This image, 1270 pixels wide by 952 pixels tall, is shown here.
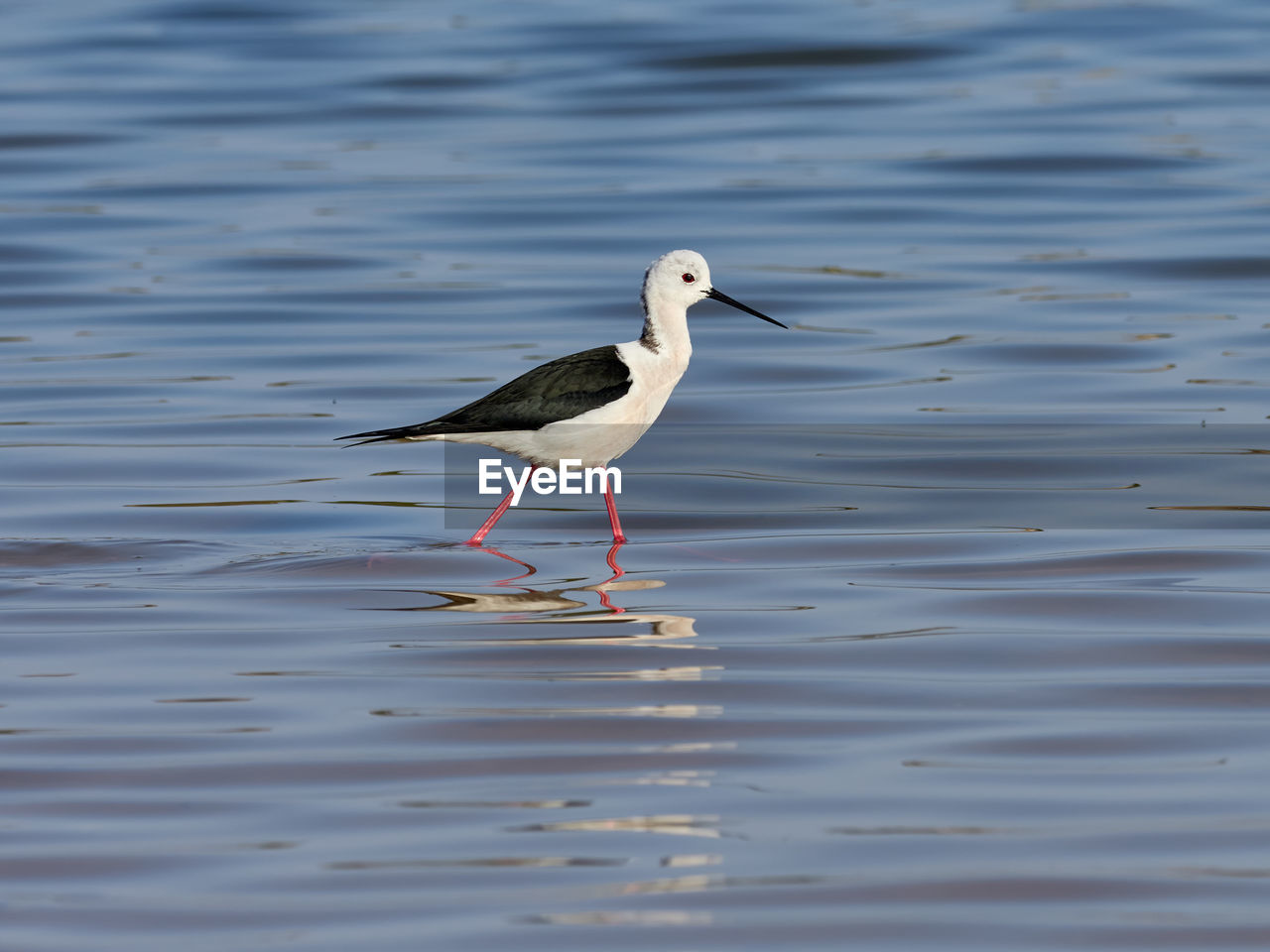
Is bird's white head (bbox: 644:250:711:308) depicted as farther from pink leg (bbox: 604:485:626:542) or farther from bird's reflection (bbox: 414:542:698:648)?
bird's reflection (bbox: 414:542:698:648)

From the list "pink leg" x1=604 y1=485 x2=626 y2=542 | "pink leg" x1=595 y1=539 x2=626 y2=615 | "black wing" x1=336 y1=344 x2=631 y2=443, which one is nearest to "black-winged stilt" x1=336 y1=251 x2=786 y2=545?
"black wing" x1=336 y1=344 x2=631 y2=443

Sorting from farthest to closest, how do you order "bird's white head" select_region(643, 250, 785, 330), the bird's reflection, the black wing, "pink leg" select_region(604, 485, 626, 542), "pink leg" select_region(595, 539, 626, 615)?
"pink leg" select_region(604, 485, 626, 542) < "bird's white head" select_region(643, 250, 785, 330) < the black wing < "pink leg" select_region(595, 539, 626, 615) < the bird's reflection

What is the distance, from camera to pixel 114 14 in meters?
31.2

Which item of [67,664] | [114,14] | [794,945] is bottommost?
[794,945]

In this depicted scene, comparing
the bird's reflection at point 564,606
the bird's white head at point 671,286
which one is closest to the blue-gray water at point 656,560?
the bird's reflection at point 564,606

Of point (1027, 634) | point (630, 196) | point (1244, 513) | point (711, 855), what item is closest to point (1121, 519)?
point (1244, 513)

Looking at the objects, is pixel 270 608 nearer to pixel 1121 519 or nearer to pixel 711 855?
pixel 711 855

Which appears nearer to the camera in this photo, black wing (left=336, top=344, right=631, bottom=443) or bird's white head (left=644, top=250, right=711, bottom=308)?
black wing (left=336, top=344, right=631, bottom=443)

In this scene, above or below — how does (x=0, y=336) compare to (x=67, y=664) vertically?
above

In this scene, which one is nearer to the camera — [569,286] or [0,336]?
[0,336]

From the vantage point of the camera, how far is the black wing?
772cm

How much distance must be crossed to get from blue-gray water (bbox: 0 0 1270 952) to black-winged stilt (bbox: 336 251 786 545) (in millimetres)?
541

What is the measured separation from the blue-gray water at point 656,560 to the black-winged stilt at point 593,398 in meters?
0.54

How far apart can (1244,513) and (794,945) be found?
5.48m
